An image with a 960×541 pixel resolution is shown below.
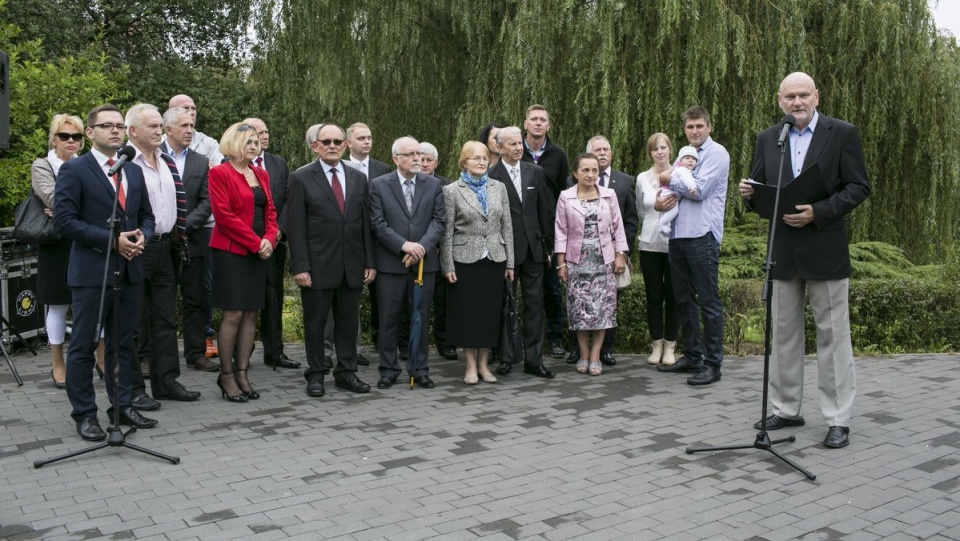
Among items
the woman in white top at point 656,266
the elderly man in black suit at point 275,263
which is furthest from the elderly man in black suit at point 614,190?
the elderly man in black suit at point 275,263

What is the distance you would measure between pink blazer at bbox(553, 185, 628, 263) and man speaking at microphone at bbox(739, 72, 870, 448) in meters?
2.21

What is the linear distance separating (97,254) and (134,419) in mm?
1199

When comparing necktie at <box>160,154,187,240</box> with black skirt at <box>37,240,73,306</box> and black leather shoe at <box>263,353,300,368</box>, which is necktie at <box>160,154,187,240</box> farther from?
black leather shoe at <box>263,353,300,368</box>

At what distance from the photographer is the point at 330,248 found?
24.6ft

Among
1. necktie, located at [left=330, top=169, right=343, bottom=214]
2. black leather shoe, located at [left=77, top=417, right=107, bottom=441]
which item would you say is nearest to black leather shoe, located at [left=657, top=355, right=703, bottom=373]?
necktie, located at [left=330, top=169, right=343, bottom=214]

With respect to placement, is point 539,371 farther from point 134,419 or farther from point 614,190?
point 134,419

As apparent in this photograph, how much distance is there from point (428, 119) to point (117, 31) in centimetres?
1590

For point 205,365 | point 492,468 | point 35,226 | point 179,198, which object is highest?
point 179,198

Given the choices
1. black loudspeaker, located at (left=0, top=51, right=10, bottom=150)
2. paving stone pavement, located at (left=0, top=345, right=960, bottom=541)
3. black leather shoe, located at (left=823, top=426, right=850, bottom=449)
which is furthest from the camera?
black leather shoe, located at (left=823, top=426, right=850, bottom=449)

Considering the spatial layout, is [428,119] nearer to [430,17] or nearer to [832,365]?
[430,17]

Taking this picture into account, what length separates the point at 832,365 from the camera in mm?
6027

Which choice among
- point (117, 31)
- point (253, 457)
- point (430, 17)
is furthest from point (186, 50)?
point (253, 457)

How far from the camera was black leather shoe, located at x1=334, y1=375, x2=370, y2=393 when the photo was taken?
297 inches

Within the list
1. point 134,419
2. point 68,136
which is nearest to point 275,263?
point 68,136
